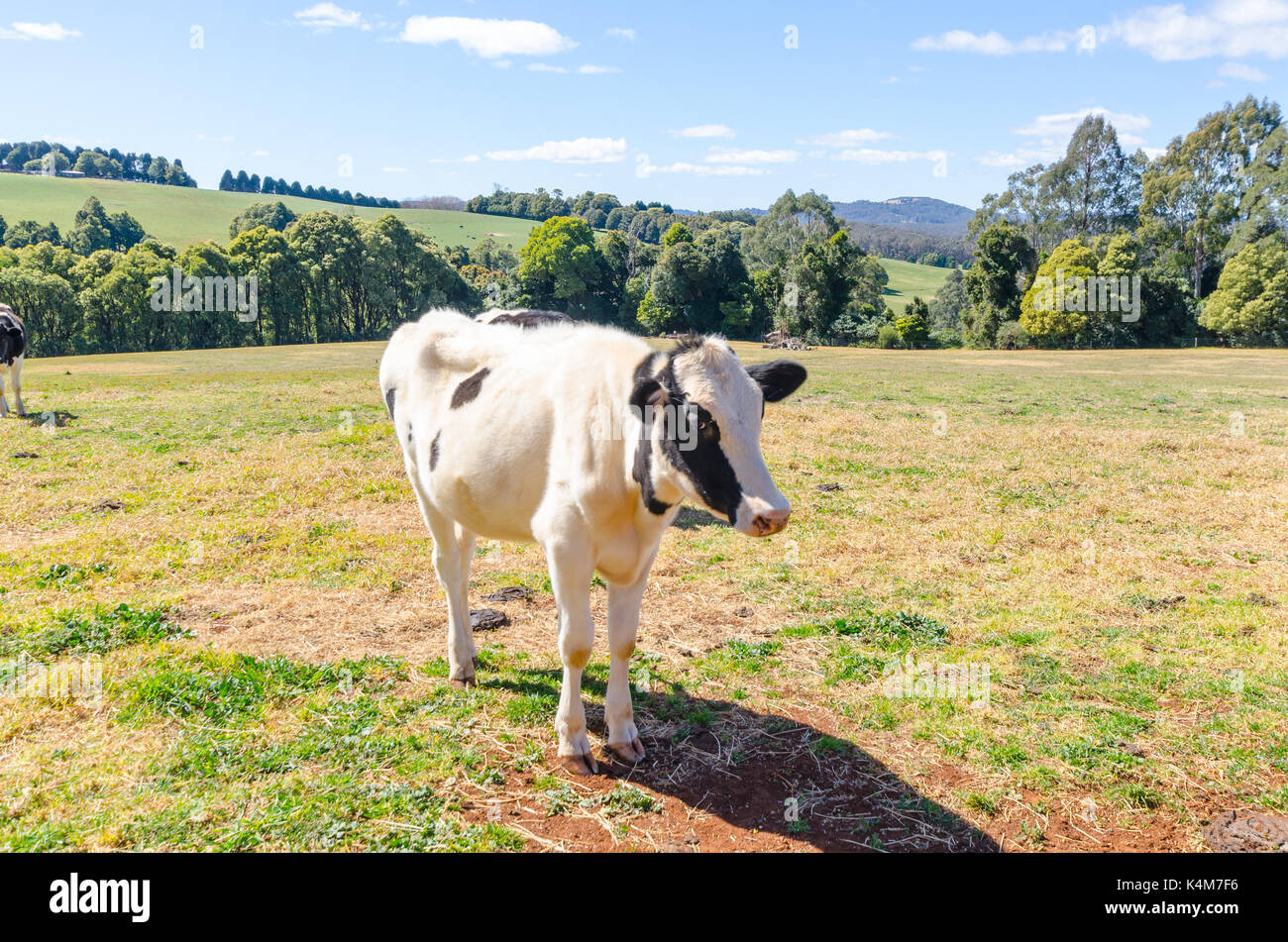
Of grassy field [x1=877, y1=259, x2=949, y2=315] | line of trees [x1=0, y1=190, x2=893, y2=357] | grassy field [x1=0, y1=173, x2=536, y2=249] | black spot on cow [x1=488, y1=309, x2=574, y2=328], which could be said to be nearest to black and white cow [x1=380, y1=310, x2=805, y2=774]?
black spot on cow [x1=488, y1=309, x2=574, y2=328]

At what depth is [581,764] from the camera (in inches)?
189

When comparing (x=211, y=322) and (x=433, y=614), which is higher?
(x=211, y=322)

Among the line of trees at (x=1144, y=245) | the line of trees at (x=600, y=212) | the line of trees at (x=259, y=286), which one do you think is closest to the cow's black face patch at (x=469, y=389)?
the line of trees at (x=259, y=286)

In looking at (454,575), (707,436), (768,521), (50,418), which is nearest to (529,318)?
(454,575)

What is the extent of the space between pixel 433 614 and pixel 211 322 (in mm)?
60914

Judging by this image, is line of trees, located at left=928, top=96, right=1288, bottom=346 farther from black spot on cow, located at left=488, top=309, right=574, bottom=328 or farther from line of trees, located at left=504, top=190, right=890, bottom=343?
black spot on cow, located at left=488, top=309, right=574, bottom=328

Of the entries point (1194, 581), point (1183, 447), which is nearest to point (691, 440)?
point (1194, 581)

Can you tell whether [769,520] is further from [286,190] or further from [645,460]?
[286,190]

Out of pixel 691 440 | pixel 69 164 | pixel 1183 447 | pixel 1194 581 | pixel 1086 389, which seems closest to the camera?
pixel 691 440

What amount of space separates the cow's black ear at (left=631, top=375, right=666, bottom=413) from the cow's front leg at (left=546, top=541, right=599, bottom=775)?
3.17 feet

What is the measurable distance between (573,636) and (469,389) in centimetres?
190

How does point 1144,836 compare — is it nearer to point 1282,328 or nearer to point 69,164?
point 1282,328

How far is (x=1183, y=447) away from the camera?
15.1 m

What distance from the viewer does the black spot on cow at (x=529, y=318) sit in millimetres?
5786
